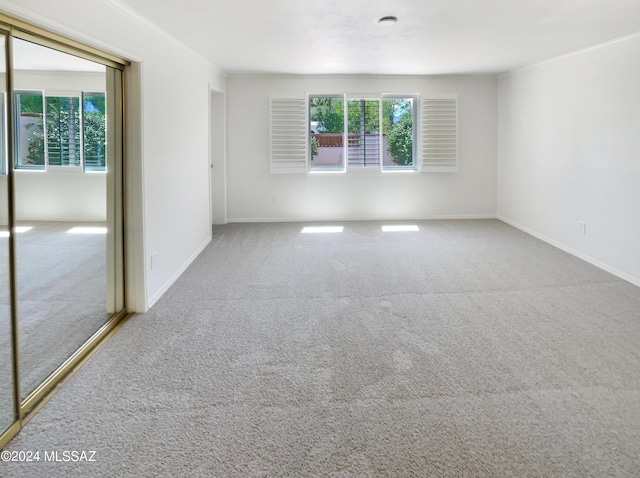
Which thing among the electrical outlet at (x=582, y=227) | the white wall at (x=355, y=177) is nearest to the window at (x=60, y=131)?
the white wall at (x=355, y=177)

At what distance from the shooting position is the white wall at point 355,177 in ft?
23.2

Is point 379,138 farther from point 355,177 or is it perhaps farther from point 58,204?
point 58,204

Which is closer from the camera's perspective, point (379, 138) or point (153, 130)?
point (153, 130)

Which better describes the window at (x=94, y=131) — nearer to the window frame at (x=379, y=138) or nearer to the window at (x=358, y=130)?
the window frame at (x=379, y=138)

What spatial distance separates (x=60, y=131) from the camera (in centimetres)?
264

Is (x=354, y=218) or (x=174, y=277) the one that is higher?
(x=354, y=218)

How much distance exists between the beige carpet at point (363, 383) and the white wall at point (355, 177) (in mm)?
3018

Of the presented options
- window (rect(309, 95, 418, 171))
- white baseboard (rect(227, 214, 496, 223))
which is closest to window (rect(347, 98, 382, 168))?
window (rect(309, 95, 418, 171))

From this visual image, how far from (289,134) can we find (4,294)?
17.9 ft

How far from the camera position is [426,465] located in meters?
1.82

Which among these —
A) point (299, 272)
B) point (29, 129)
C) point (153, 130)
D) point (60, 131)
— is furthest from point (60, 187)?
point (299, 272)

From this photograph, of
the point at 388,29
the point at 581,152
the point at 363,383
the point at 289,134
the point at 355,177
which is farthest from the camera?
the point at 355,177

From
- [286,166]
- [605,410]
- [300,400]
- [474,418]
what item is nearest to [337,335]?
[300,400]

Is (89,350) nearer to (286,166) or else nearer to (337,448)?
(337,448)
